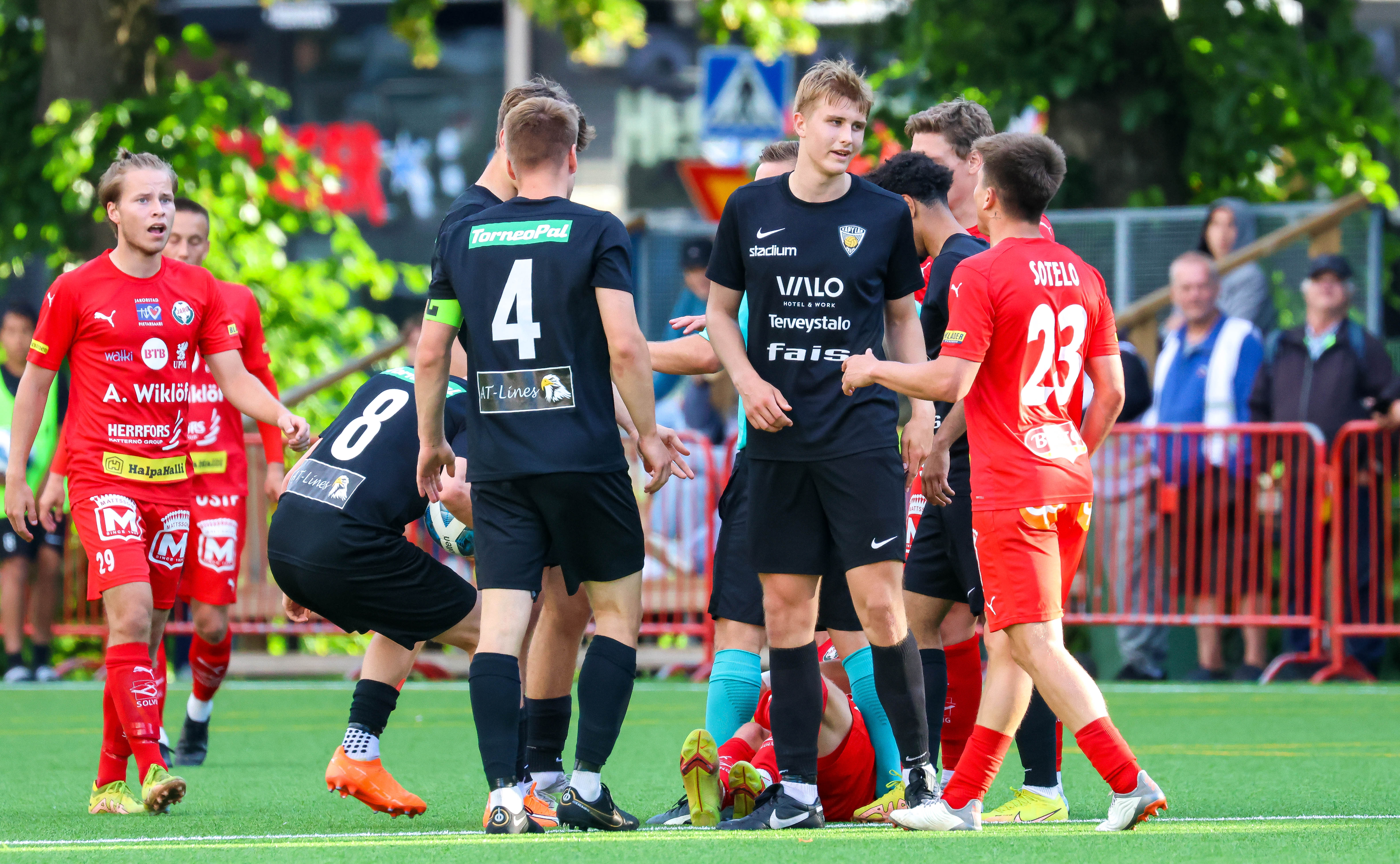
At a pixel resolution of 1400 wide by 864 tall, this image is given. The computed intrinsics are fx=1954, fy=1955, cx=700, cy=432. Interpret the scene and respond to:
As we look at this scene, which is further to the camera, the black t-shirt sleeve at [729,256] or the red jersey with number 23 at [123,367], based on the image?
the red jersey with number 23 at [123,367]

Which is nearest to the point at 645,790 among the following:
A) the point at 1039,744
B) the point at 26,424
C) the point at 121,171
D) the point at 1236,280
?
the point at 1039,744

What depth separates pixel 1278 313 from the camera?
42.5 ft

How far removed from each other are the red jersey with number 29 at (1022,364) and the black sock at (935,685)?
1094mm

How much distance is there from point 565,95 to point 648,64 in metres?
19.3

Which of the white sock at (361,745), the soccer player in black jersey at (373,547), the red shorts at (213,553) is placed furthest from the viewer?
the red shorts at (213,553)

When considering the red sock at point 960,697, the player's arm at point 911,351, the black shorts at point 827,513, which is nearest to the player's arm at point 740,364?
A: the black shorts at point 827,513

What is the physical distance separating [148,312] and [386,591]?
1542 millimetres

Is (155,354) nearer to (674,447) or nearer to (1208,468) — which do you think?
(674,447)

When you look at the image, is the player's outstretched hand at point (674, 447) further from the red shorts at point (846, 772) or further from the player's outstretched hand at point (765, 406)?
the red shorts at point (846, 772)

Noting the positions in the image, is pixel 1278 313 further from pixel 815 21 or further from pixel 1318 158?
pixel 815 21

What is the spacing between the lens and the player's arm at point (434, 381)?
18.9 ft

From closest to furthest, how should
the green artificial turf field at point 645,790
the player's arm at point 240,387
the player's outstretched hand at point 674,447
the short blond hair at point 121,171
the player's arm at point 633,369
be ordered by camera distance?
1. the green artificial turf field at point 645,790
2. the player's arm at point 633,369
3. the player's outstretched hand at point 674,447
4. the short blond hair at point 121,171
5. the player's arm at point 240,387

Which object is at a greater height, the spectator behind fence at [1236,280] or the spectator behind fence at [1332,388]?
the spectator behind fence at [1236,280]

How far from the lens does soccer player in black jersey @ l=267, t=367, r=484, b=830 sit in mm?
6117
